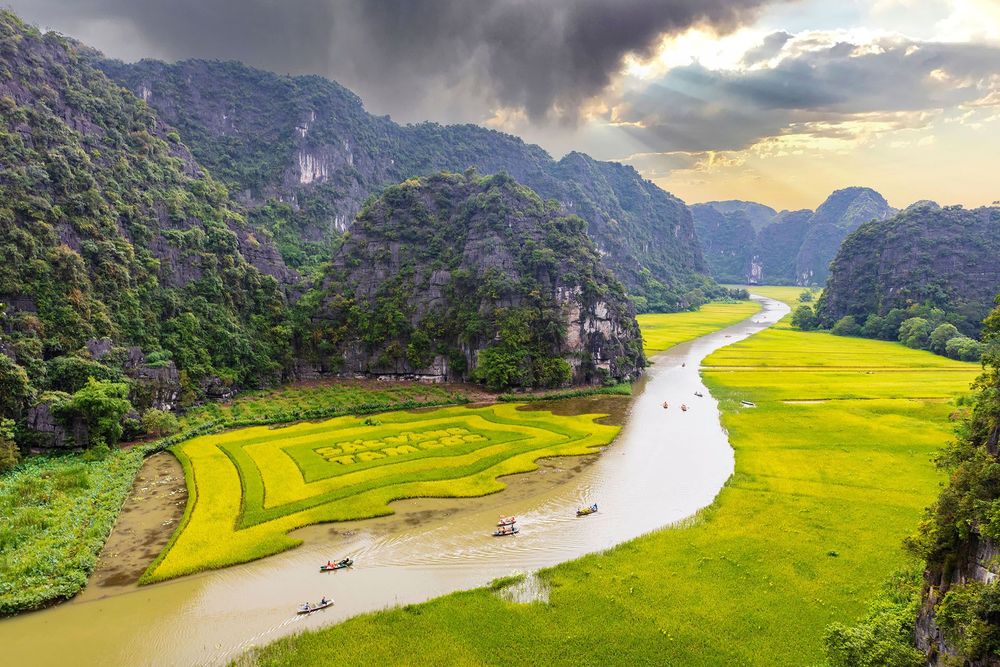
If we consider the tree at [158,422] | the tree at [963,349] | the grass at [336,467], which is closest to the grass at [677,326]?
the tree at [963,349]

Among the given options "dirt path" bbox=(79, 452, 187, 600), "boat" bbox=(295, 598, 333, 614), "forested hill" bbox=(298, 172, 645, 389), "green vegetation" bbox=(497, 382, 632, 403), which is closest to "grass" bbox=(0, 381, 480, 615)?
"dirt path" bbox=(79, 452, 187, 600)

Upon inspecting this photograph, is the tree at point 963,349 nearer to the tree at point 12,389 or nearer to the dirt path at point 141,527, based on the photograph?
the dirt path at point 141,527

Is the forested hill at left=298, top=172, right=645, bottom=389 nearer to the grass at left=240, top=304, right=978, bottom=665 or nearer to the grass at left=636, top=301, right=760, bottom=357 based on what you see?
the grass at left=636, top=301, right=760, bottom=357

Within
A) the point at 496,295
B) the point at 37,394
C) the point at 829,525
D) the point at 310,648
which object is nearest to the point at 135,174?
the point at 37,394

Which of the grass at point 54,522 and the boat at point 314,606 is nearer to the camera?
the boat at point 314,606

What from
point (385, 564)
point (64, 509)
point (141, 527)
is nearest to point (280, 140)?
point (64, 509)

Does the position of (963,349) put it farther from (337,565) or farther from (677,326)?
(337,565)

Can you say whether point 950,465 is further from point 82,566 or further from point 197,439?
point 197,439
